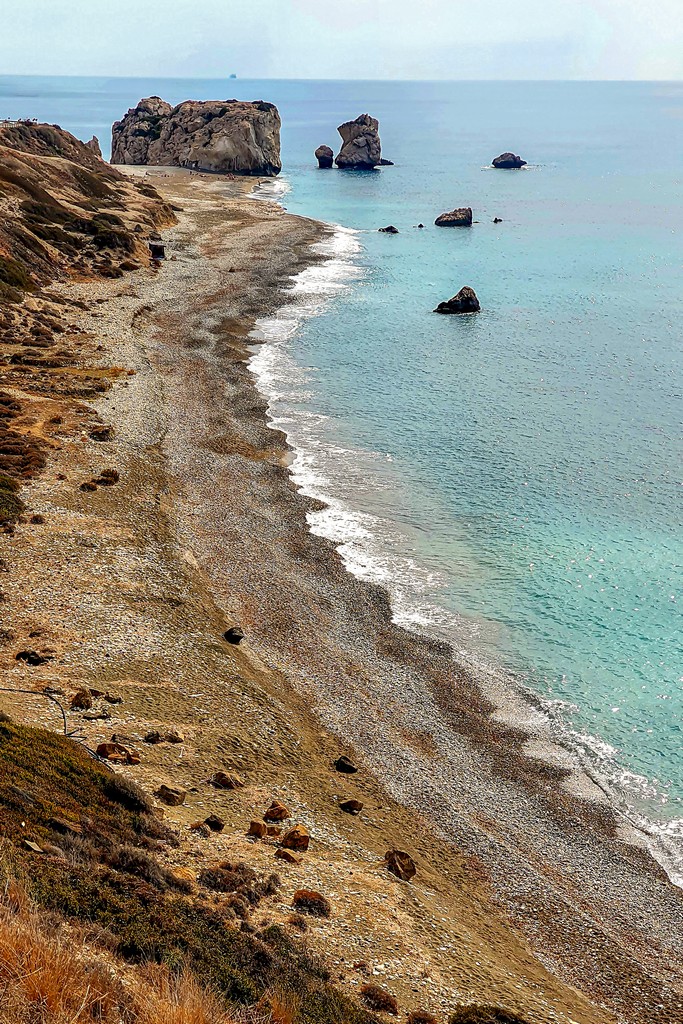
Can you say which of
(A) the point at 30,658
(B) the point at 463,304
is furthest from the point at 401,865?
(B) the point at 463,304

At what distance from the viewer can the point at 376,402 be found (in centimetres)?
5900

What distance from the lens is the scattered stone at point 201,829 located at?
20141 millimetres

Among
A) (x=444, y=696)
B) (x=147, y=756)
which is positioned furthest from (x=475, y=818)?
(x=147, y=756)

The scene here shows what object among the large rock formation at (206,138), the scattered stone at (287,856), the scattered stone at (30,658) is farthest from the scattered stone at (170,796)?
the large rock formation at (206,138)

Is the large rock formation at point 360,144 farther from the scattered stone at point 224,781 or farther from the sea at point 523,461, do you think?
the scattered stone at point 224,781

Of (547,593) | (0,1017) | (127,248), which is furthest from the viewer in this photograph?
(127,248)

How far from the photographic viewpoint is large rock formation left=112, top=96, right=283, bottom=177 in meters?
169

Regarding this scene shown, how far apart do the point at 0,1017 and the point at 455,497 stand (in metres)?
36.7

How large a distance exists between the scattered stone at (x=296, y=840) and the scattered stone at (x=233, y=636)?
10161 mm

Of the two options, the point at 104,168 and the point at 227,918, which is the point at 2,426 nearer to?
the point at 227,918

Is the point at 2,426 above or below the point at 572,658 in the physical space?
above

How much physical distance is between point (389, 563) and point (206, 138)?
6085 inches

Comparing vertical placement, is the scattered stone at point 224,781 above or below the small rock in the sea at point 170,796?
below

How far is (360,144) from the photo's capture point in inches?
7594
